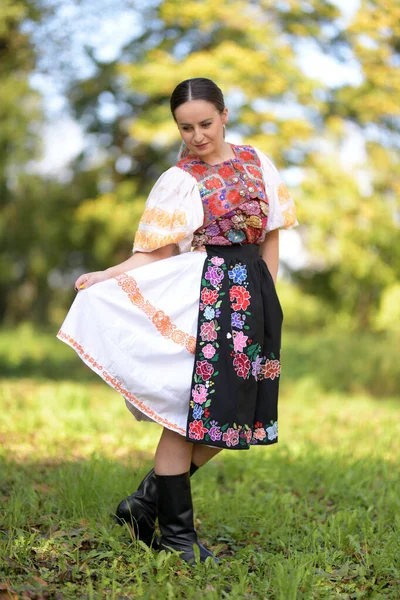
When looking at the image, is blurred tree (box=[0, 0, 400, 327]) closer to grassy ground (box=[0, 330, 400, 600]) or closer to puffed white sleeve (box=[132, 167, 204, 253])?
grassy ground (box=[0, 330, 400, 600])

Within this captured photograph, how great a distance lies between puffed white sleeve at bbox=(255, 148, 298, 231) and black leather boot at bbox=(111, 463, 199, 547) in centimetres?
91

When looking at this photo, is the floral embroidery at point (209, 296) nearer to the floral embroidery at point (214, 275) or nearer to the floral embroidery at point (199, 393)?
the floral embroidery at point (214, 275)

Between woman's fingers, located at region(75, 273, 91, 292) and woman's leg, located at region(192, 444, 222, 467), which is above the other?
woman's fingers, located at region(75, 273, 91, 292)

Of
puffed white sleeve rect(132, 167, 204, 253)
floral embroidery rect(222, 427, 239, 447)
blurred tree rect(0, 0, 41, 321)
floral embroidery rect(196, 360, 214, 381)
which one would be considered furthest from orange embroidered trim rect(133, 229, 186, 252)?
blurred tree rect(0, 0, 41, 321)

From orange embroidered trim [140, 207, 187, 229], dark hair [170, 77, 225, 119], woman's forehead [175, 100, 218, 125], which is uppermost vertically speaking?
dark hair [170, 77, 225, 119]

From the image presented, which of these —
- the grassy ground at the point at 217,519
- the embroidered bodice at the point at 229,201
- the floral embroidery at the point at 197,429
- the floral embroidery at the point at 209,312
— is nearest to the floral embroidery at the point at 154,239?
the embroidered bodice at the point at 229,201

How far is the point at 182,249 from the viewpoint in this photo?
2605 millimetres

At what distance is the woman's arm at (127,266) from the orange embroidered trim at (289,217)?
41 centimetres

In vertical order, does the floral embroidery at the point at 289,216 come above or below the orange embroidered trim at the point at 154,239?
above

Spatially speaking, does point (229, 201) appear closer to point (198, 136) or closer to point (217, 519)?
point (198, 136)

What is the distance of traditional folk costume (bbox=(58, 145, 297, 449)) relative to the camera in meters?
2.44

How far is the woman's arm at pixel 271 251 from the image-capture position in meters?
2.73

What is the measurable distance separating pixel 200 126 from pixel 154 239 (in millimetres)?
410

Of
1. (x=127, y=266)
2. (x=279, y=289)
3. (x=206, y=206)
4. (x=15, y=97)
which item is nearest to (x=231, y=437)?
(x=127, y=266)
